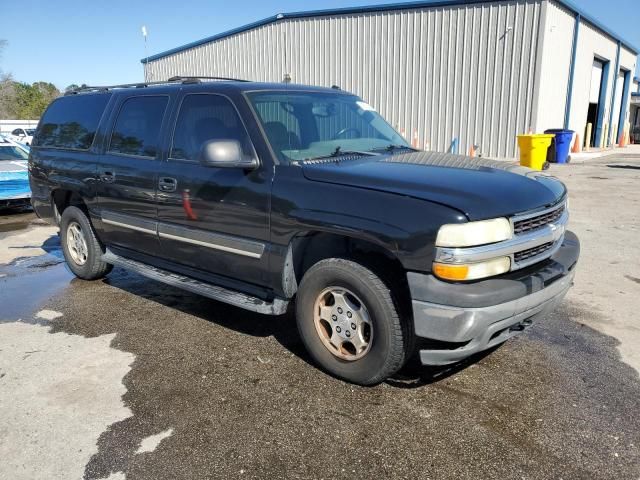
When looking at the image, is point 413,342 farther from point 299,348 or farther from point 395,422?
point 299,348

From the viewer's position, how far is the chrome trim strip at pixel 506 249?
277cm

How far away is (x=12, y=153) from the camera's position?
10.6 metres

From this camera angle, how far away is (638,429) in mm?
2908

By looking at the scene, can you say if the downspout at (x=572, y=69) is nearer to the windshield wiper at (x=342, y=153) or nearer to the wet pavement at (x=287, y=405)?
the wet pavement at (x=287, y=405)

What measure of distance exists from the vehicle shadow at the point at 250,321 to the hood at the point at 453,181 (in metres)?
1.29

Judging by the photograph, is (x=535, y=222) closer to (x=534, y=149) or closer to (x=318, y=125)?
(x=318, y=125)

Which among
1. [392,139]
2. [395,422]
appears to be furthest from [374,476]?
[392,139]

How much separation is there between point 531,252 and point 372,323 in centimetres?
105

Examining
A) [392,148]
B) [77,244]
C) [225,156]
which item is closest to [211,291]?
[225,156]

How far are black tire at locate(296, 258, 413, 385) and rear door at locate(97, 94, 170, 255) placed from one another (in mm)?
1752

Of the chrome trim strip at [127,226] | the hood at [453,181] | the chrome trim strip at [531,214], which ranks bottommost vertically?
the chrome trim strip at [127,226]

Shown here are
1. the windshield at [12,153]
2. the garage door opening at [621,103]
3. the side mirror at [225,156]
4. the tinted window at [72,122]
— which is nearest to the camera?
the side mirror at [225,156]

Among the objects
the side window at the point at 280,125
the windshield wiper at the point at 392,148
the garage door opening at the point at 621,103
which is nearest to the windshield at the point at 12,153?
the side window at the point at 280,125

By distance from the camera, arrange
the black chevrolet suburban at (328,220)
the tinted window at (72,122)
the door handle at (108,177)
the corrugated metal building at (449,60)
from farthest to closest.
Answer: the corrugated metal building at (449,60) < the tinted window at (72,122) < the door handle at (108,177) < the black chevrolet suburban at (328,220)
